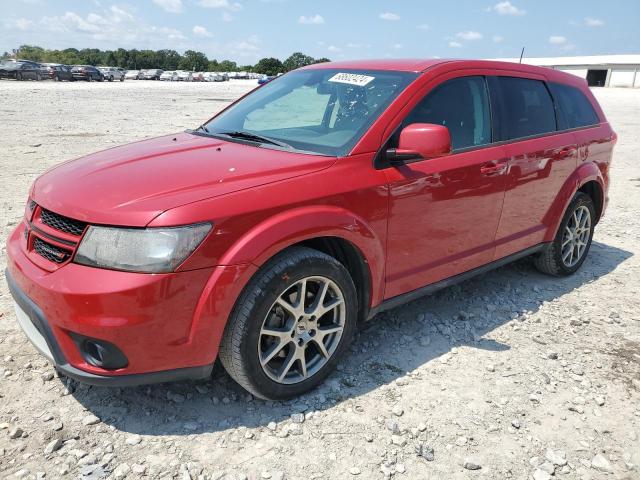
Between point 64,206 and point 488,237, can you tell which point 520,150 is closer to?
point 488,237

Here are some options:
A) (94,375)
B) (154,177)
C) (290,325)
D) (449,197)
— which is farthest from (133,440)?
(449,197)

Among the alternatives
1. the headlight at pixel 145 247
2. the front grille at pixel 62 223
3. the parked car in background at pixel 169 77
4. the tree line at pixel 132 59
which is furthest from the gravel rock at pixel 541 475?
the tree line at pixel 132 59

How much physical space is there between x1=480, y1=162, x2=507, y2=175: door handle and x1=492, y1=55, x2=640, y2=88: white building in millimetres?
67124

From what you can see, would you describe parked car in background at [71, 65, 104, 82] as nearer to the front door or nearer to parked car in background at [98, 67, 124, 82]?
parked car in background at [98, 67, 124, 82]

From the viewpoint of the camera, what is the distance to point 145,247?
222 centimetres

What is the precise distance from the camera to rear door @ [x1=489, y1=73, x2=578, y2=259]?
374cm

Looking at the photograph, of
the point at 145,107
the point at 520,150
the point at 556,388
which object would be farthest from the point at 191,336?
the point at 145,107

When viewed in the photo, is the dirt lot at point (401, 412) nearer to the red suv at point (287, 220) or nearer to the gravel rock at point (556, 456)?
the gravel rock at point (556, 456)

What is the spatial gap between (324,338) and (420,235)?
2.85ft

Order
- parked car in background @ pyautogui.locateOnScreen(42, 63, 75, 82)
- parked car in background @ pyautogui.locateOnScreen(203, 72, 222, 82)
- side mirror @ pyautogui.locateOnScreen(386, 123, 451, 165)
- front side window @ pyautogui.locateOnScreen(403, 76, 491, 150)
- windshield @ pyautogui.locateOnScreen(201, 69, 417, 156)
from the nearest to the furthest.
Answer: side mirror @ pyautogui.locateOnScreen(386, 123, 451, 165), windshield @ pyautogui.locateOnScreen(201, 69, 417, 156), front side window @ pyautogui.locateOnScreen(403, 76, 491, 150), parked car in background @ pyautogui.locateOnScreen(42, 63, 75, 82), parked car in background @ pyautogui.locateOnScreen(203, 72, 222, 82)

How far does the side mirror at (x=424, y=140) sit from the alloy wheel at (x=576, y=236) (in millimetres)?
2228

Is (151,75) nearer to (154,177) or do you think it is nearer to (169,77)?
(169,77)

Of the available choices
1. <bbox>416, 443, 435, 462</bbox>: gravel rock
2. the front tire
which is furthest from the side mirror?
<bbox>416, 443, 435, 462</bbox>: gravel rock

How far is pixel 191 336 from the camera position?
7.74ft
